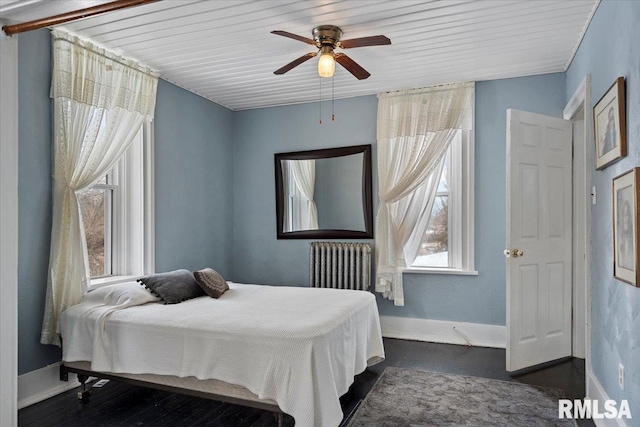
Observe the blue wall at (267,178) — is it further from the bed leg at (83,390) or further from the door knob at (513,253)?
the bed leg at (83,390)

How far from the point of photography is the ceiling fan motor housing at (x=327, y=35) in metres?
3.05

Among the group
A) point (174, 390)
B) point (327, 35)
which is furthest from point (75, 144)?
point (327, 35)

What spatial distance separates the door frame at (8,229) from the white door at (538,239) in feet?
11.3

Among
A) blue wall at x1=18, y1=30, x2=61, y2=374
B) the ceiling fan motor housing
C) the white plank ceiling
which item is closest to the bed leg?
blue wall at x1=18, y1=30, x2=61, y2=374

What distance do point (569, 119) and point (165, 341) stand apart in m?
3.76

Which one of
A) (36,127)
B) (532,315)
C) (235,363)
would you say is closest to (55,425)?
(235,363)

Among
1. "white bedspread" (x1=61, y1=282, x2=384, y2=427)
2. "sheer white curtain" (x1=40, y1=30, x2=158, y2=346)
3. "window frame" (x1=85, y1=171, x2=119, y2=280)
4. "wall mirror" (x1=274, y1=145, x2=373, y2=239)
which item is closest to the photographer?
"white bedspread" (x1=61, y1=282, x2=384, y2=427)

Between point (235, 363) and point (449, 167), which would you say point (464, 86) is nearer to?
point (449, 167)

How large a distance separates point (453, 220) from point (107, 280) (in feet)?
11.0

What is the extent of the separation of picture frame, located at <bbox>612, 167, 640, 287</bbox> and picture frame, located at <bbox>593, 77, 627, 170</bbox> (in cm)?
18

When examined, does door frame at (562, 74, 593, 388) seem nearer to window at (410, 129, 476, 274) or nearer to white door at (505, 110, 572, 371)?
white door at (505, 110, 572, 371)

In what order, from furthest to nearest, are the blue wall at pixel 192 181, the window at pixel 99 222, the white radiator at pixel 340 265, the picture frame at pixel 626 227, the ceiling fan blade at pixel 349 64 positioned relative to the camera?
the white radiator at pixel 340 265, the blue wall at pixel 192 181, the window at pixel 99 222, the ceiling fan blade at pixel 349 64, the picture frame at pixel 626 227

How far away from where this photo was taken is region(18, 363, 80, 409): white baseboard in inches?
112

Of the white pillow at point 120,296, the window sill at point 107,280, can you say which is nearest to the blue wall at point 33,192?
the white pillow at point 120,296
